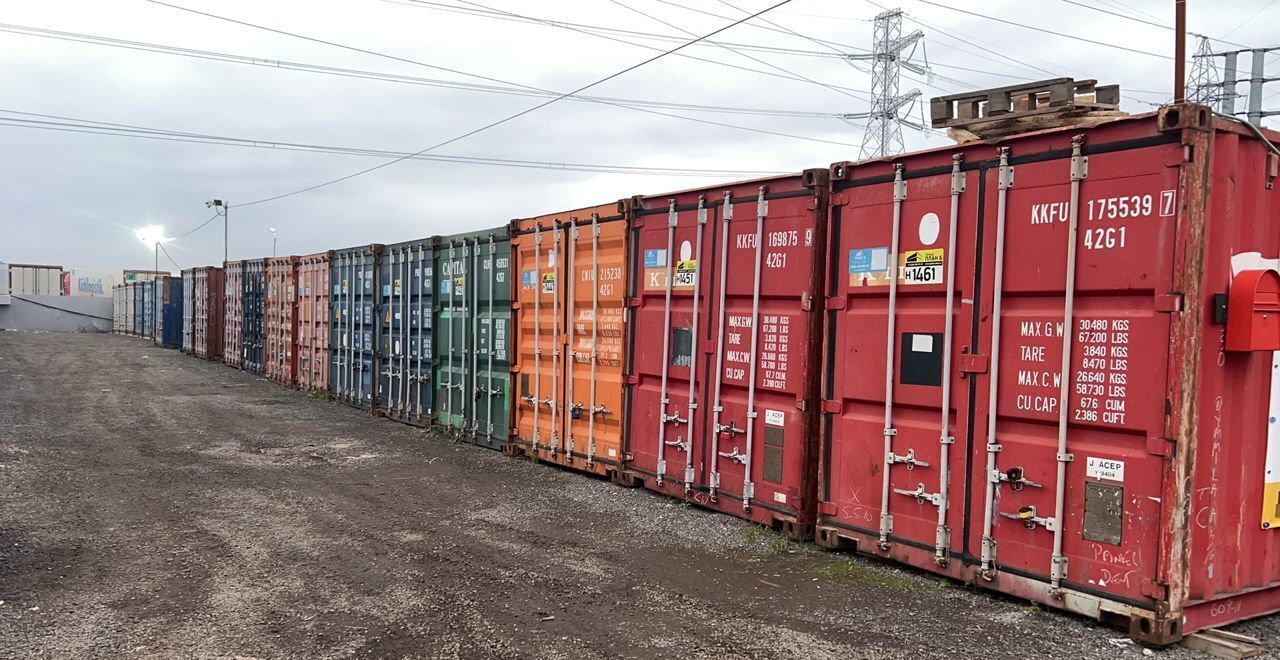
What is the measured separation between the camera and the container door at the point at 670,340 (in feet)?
26.8

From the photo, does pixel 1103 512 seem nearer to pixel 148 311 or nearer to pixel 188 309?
pixel 188 309

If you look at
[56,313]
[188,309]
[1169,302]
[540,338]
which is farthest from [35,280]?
[1169,302]

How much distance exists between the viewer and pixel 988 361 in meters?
5.64

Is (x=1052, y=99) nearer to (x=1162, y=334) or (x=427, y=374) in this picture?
(x=1162, y=334)

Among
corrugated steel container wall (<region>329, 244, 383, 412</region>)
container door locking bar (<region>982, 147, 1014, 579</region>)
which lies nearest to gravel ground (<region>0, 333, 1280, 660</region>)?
container door locking bar (<region>982, 147, 1014, 579</region>)

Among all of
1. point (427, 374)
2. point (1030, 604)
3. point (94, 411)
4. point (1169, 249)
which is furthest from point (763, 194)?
point (94, 411)

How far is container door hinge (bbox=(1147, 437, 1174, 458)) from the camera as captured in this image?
15.5ft

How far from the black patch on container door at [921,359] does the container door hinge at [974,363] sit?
0.70ft

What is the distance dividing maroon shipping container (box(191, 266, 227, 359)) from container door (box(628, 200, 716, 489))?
2162 centimetres

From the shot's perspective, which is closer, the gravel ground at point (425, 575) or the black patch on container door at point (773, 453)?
the gravel ground at point (425, 575)

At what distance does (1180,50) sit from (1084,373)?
7.43 feet

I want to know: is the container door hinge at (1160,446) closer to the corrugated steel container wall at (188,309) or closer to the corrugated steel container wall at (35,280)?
the corrugated steel container wall at (188,309)

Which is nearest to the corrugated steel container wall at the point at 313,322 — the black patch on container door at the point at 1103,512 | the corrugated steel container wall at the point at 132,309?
the black patch on container door at the point at 1103,512

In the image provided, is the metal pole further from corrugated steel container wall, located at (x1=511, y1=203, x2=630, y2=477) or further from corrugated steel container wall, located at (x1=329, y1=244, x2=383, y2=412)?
corrugated steel container wall, located at (x1=329, y1=244, x2=383, y2=412)
